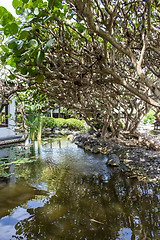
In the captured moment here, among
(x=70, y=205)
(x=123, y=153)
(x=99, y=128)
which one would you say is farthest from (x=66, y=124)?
(x=70, y=205)

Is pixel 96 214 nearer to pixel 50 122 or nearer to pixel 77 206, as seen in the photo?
pixel 77 206

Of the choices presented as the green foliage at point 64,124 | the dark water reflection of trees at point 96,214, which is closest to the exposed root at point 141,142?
the dark water reflection of trees at point 96,214

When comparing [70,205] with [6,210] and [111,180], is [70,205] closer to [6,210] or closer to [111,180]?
[6,210]

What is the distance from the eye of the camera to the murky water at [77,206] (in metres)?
2.46

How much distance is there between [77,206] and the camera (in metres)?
3.18

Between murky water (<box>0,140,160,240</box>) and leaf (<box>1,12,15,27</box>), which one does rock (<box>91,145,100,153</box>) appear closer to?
murky water (<box>0,140,160,240</box>)

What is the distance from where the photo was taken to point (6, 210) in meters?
3.08

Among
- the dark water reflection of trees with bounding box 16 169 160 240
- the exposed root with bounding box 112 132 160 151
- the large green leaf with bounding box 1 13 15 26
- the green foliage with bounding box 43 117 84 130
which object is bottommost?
the dark water reflection of trees with bounding box 16 169 160 240

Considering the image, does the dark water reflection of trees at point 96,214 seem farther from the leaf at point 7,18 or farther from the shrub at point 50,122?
the shrub at point 50,122

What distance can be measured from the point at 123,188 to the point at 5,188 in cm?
285

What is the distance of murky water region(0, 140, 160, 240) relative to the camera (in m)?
2.46

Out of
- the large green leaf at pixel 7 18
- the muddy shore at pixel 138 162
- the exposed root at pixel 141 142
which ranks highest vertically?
the large green leaf at pixel 7 18

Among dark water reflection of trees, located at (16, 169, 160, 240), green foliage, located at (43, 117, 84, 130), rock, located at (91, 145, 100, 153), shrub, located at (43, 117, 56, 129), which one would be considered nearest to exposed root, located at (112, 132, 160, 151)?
rock, located at (91, 145, 100, 153)

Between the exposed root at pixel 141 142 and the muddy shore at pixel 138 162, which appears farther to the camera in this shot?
the exposed root at pixel 141 142
